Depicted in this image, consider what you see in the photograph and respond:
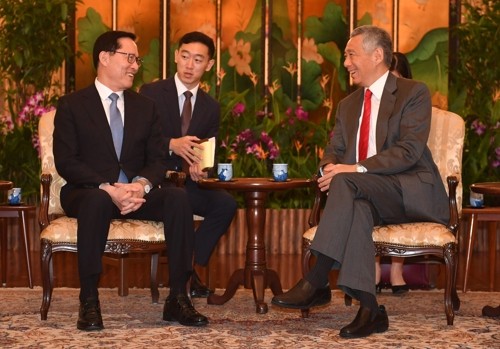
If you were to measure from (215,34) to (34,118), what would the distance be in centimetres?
283

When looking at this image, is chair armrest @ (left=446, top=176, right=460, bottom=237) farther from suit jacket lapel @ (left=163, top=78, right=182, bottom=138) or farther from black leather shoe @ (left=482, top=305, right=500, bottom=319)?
suit jacket lapel @ (left=163, top=78, right=182, bottom=138)

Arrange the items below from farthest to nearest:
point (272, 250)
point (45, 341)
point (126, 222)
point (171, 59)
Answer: point (171, 59)
point (272, 250)
point (126, 222)
point (45, 341)

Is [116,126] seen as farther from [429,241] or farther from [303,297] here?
[429,241]

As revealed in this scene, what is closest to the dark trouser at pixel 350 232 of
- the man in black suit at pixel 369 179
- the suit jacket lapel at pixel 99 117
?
the man in black suit at pixel 369 179

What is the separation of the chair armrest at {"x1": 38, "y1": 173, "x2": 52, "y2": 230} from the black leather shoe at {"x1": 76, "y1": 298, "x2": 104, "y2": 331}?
0.55 m

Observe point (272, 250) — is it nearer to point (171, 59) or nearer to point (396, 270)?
point (396, 270)

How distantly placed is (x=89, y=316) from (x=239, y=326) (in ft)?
2.25

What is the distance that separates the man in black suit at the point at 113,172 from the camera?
4750 millimetres

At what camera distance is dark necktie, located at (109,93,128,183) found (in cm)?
517

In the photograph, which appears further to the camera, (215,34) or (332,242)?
(215,34)

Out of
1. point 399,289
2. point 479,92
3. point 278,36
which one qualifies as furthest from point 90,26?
point 399,289

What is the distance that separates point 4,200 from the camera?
799 cm

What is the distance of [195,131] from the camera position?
19.3 feet

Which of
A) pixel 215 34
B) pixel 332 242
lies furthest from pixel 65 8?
pixel 332 242
